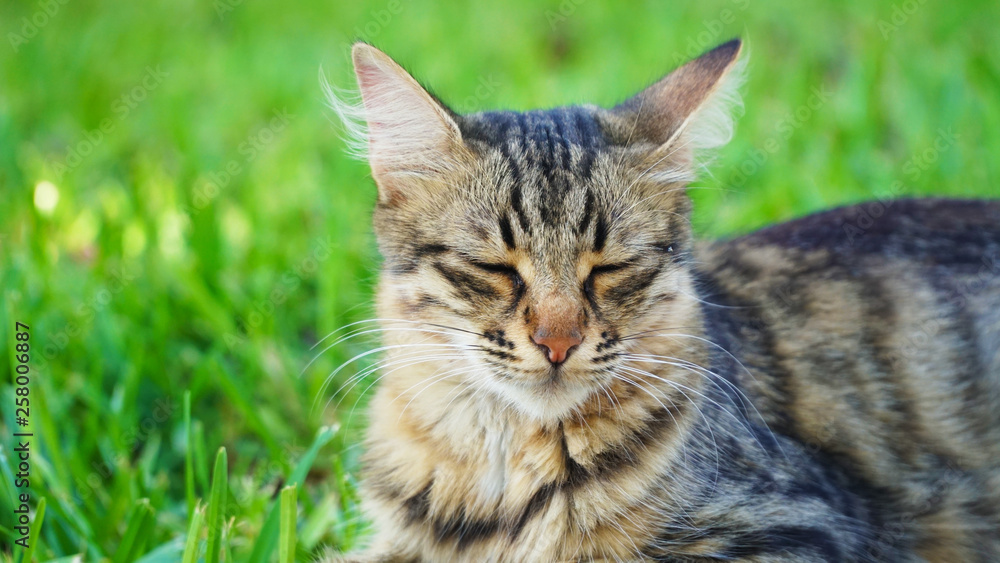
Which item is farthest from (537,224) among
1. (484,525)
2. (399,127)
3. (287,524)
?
(287,524)

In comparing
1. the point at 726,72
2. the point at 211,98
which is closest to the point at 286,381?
the point at 726,72

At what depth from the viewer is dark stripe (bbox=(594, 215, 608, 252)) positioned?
2.16 metres

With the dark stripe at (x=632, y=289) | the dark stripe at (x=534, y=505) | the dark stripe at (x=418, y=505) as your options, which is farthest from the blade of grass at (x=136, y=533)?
the dark stripe at (x=632, y=289)

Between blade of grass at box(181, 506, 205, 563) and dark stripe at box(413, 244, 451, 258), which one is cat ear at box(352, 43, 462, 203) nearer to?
dark stripe at box(413, 244, 451, 258)

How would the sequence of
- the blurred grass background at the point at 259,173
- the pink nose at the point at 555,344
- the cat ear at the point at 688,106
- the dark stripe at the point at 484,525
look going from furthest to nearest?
the blurred grass background at the point at 259,173
the cat ear at the point at 688,106
the dark stripe at the point at 484,525
the pink nose at the point at 555,344

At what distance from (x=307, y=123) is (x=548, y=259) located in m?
3.75

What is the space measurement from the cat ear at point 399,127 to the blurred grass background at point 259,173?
0.48 m

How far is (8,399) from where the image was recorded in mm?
2873

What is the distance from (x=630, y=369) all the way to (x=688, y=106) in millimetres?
794

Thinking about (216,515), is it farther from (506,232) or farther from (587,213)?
(587,213)

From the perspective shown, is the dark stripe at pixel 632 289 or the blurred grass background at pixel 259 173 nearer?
the dark stripe at pixel 632 289

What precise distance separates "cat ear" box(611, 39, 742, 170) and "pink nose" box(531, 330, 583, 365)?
65cm

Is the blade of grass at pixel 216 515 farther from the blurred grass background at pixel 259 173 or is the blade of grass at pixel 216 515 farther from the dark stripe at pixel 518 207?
the dark stripe at pixel 518 207

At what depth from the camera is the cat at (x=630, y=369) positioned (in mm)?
2121
